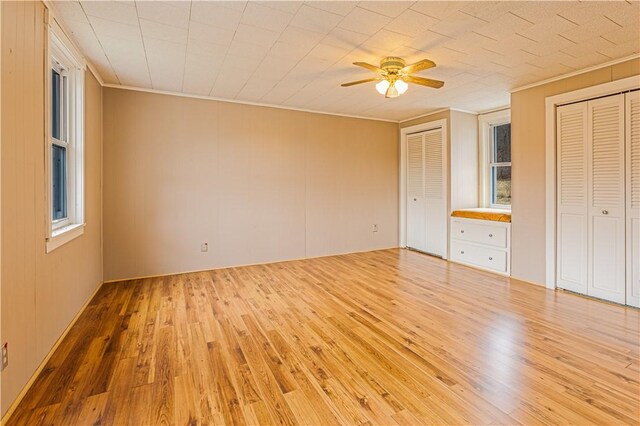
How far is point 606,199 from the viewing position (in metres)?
3.25

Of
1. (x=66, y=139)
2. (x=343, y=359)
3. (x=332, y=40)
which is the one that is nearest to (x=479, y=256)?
(x=343, y=359)

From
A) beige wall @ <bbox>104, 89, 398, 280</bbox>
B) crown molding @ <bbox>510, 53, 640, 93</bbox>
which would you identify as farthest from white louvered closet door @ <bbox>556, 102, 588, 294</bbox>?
beige wall @ <bbox>104, 89, 398, 280</bbox>

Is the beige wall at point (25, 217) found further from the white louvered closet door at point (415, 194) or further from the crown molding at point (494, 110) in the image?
the crown molding at point (494, 110)

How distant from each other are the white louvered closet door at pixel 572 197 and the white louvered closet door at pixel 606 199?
0.06 meters

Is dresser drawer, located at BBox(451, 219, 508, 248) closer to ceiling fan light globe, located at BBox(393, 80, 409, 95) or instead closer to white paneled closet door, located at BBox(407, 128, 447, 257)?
white paneled closet door, located at BBox(407, 128, 447, 257)

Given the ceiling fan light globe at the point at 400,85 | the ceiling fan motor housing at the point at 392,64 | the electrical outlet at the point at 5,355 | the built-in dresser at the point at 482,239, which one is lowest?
the electrical outlet at the point at 5,355

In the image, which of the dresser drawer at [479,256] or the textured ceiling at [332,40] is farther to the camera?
the dresser drawer at [479,256]

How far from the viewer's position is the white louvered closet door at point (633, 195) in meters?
3.04

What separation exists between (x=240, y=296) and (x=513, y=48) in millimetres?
3707

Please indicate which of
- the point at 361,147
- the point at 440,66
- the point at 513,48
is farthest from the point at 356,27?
the point at 361,147

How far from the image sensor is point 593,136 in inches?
132

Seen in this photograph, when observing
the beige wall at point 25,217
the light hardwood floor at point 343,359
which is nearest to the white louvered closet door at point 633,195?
the light hardwood floor at point 343,359

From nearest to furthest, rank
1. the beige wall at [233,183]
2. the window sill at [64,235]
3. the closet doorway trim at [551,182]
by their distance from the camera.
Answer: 1. the window sill at [64,235]
2. the closet doorway trim at [551,182]
3. the beige wall at [233,183]

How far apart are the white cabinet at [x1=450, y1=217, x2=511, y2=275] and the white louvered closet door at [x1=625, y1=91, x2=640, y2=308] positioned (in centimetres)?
123
